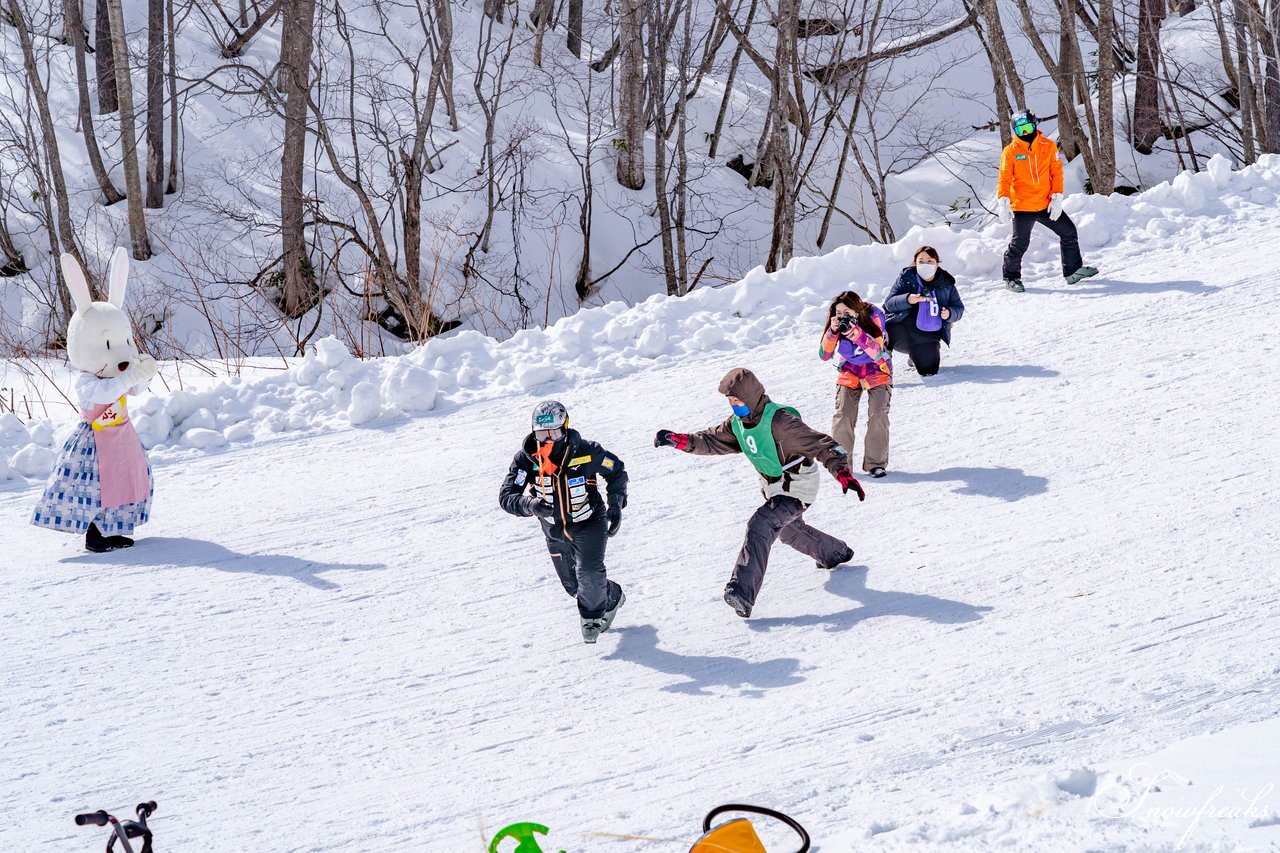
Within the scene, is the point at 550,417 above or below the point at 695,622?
above

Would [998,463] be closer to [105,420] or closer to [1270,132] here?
[105,420]

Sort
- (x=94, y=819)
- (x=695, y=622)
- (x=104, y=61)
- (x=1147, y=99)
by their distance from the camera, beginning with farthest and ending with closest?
(x=104, y=61) → (x=1147, y=99) → (x=695, y=622) → (x=94, y=819)

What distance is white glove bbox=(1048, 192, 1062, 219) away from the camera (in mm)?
9352

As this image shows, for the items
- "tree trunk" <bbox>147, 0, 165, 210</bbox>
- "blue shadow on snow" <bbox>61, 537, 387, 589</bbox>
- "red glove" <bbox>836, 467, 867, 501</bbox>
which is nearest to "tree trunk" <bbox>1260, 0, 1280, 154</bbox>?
"red glove" <bbox>836, 467, 867, 501</bbox>

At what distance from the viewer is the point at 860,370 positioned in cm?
691

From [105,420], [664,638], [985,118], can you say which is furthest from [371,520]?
[985,118]

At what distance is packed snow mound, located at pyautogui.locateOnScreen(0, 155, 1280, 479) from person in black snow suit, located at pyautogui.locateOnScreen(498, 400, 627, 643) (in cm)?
376

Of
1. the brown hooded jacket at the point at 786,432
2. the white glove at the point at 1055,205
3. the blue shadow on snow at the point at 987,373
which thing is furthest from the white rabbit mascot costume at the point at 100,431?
the white glove at the point at 1055,205

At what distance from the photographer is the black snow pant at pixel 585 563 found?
206 inches

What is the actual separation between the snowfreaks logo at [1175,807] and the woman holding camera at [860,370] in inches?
137

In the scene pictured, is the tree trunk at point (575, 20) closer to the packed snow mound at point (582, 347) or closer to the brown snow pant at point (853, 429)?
the packed snow mound at point (582, 347)

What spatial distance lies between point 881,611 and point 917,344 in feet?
10.4

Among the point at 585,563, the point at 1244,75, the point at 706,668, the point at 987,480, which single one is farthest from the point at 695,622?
the point at 1244,75

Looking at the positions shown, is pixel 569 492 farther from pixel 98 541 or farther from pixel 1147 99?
pixel 1147 99
